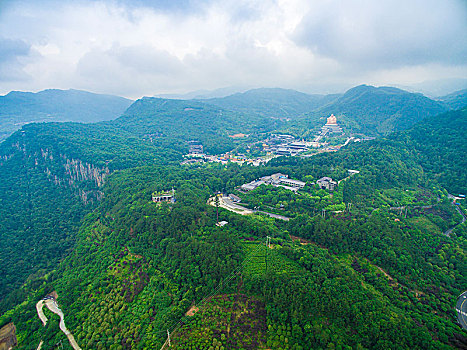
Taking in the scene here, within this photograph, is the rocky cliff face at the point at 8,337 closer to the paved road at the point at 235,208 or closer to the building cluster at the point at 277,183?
the paved road at the point at 235,208

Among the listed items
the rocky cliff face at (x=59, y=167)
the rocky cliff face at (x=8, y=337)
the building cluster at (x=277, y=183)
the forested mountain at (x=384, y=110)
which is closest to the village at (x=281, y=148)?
the forested mountain at (x=384, y=110)

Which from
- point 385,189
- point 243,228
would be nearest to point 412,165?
point 385,189

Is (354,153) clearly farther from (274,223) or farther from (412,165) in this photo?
(274,223)

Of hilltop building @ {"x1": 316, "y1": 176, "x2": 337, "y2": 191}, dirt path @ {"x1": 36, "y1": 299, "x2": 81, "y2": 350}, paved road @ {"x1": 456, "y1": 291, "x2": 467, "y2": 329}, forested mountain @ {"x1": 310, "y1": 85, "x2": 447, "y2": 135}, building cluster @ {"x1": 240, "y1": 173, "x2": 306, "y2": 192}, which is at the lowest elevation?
dirt path @ {"x1": 36, "y1": 299, "x2": 81, "y2": 350}

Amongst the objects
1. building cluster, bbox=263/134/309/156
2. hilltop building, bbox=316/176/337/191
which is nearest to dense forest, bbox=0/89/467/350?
hilltop building, bbox=316/176/337/191

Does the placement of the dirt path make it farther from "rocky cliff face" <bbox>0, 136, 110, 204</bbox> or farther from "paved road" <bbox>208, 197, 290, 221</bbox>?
"rocky cliff face" <bbox>0, 136, 110, 204</bbox>

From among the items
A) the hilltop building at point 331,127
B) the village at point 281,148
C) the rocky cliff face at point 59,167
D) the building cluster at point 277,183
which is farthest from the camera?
the hilltop building at point 331,127

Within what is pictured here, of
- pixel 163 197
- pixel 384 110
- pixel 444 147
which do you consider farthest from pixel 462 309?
pixel 384 110

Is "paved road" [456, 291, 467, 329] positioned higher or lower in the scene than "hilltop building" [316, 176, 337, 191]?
lower
